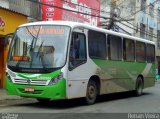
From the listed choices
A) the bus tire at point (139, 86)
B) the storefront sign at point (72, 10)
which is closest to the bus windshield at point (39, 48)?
the bus tire at point (139, 86)

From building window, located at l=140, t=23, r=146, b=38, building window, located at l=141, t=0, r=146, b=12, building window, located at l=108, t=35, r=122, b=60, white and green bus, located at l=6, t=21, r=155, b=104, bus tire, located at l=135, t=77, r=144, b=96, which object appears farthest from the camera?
building window, located at l=141, t=0, r=146, b=12

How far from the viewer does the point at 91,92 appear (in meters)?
14.8

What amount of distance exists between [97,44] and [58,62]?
286cm

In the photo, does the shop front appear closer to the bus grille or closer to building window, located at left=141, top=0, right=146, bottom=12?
the bus grille

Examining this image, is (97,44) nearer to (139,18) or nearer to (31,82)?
(31,82)

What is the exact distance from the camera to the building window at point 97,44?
1483 cm

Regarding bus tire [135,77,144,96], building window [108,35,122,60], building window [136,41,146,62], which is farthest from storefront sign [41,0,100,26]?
building window [108,35,122,60]

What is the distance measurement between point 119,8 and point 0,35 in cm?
2456

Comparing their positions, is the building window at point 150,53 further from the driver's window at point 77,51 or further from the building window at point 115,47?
the driver's window at point 77,51

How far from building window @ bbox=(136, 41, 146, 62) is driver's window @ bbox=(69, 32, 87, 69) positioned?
6.15 metres

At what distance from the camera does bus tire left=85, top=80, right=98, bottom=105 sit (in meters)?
14.6

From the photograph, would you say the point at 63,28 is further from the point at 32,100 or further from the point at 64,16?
the point at 64,16

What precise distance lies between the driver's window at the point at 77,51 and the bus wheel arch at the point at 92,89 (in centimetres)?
105

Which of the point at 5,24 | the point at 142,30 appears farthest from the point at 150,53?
the point at 142,30
